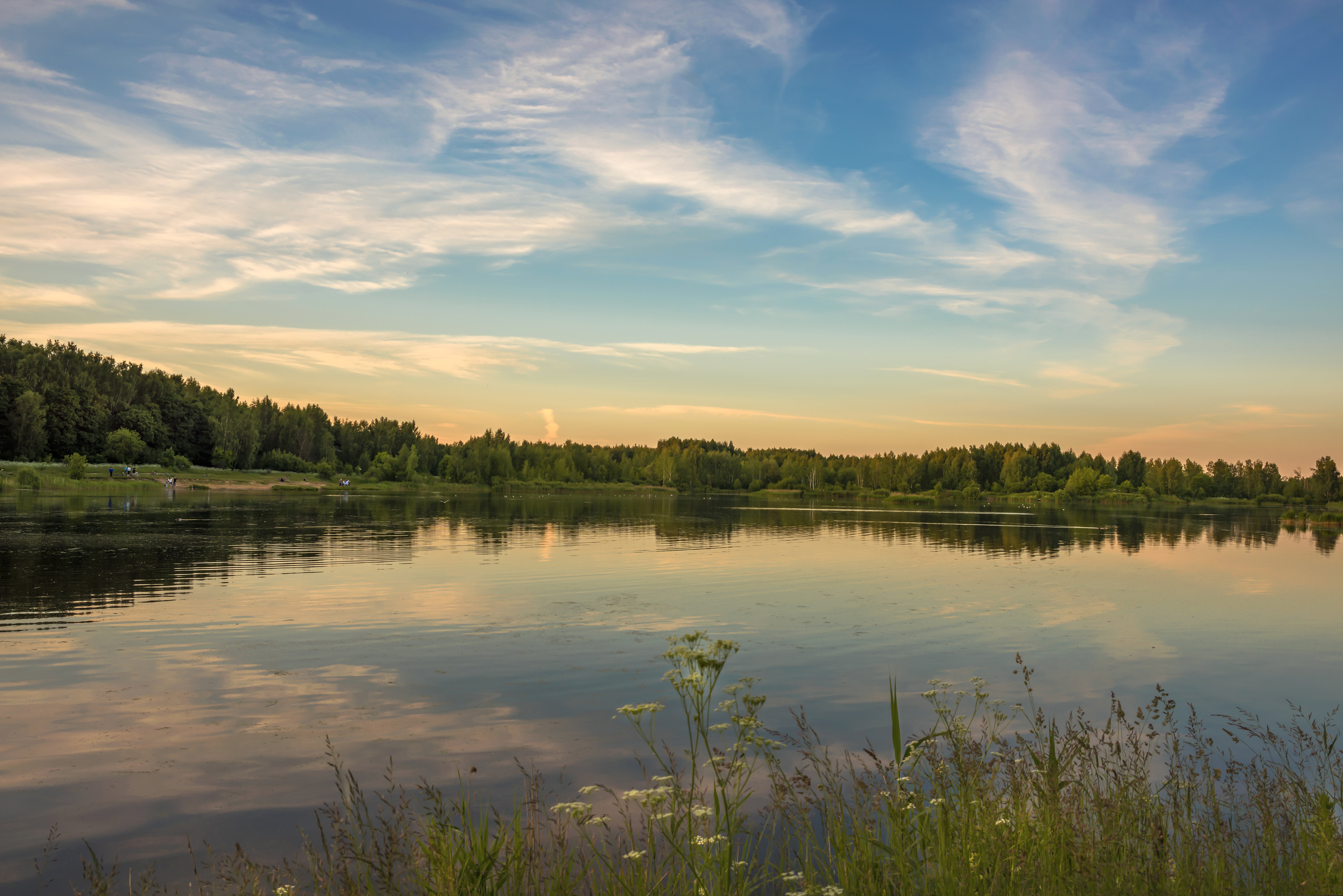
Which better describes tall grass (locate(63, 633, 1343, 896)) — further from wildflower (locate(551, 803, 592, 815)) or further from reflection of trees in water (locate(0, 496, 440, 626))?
reflection of trees in water (locate(0, 496, 440, 626))

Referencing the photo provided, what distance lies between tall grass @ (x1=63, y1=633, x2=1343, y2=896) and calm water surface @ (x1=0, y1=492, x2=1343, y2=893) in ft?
4.69

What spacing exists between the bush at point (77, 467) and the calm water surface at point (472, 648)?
323ft

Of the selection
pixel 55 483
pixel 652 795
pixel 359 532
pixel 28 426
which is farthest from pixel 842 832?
pixel 28 426

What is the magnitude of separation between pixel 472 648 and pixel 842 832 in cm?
1498

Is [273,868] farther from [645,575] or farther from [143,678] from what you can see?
[645,575]

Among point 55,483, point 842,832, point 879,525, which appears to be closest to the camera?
point 842,832

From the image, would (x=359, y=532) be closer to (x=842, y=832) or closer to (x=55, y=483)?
(x=842, y=832)

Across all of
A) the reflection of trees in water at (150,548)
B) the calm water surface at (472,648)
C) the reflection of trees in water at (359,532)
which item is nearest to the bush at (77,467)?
the reflection of trees in water at (359,532)

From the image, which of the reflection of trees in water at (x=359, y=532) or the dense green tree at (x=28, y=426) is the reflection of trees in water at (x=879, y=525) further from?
the dense green tree at (x=28, y=426)

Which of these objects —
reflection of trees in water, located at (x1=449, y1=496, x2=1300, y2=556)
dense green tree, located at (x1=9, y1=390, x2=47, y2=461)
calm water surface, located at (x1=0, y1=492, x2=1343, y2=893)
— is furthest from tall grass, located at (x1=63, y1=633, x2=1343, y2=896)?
dense green tree, located at (x1=9, y1=390, x2=47, y2=461)

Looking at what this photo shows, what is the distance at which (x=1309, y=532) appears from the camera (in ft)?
270

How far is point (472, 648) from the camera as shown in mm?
20391

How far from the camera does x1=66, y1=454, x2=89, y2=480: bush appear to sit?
132375mm

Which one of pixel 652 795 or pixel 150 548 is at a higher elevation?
pixel 652 795
